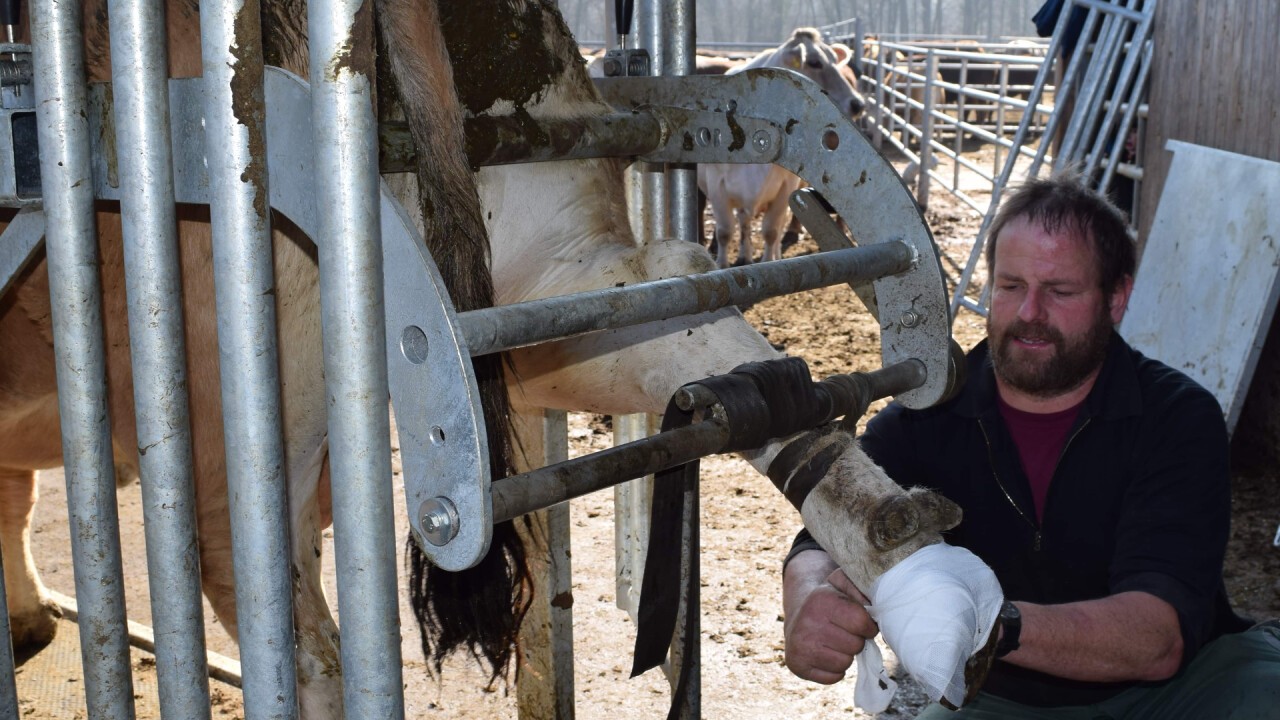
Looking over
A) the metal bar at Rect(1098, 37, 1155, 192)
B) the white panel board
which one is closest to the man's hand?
the white panel board

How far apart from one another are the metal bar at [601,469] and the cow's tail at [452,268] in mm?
223

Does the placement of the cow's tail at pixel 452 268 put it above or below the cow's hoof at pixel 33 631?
above

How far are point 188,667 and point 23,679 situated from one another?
2454 millimetres

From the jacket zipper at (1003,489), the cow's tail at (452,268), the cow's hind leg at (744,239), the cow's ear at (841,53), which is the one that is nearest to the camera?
the cow's tail at (452,268)

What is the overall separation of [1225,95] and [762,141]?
14.8ft

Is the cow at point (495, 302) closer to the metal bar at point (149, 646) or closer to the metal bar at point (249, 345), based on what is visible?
the metal bar at point (249, 345)

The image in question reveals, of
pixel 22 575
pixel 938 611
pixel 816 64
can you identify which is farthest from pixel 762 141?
pixel 816 64

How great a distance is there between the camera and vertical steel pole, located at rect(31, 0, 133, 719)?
114cm

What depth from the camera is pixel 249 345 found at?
107cm

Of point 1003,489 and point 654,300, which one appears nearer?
point 654,300

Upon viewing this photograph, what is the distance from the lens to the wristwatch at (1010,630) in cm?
176

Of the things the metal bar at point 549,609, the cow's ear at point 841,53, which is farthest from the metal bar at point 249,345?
the cow's ear at point 841,53

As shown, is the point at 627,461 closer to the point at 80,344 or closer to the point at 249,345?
the point at 249,345

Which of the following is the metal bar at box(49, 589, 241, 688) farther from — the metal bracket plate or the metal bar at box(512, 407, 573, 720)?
the metal bracket plate
